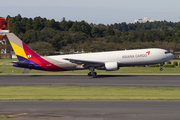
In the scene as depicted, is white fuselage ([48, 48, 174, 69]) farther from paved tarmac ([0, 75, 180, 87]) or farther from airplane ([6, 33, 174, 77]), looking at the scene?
paved tarmac ([0, 75, 180, 87])

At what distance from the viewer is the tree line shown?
9712 centimetres

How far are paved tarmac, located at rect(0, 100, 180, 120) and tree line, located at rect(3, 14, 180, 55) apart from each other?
7414 cm

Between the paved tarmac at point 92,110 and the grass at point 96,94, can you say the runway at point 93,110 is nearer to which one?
the paved tarmac at point 92,110

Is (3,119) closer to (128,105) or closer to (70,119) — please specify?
(70,119)

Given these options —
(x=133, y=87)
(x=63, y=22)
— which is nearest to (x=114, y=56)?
(x=133, y=87)

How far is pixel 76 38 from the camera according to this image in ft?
382

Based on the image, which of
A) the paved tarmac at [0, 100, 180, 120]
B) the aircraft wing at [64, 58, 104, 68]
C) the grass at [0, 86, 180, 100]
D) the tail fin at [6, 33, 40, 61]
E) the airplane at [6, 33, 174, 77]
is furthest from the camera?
the tail fin at [6, 33, 40, 61]

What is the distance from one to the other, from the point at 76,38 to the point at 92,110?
101m

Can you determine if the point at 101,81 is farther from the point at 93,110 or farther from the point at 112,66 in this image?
the point at 93,110

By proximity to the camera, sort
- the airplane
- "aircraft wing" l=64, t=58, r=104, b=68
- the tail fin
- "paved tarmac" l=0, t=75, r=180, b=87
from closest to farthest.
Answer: "paved tarmac" l=0, t=75, r=180, b=87 → "aircraft wing" l=64, t=58, r=104, b=68 → the airplane → the tail fin

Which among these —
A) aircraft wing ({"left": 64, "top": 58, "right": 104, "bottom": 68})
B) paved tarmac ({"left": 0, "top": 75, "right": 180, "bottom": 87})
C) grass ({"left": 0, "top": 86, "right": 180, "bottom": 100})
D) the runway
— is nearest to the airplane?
aircraft wing ({"left": 64, "top": 58, "right": 104, "bottom": 68})

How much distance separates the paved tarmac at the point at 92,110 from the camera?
15.1m

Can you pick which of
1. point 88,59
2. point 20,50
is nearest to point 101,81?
point 88,59

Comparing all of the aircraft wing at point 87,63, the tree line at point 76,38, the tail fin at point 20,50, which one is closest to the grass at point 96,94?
the aircraft wing at point 87,63
